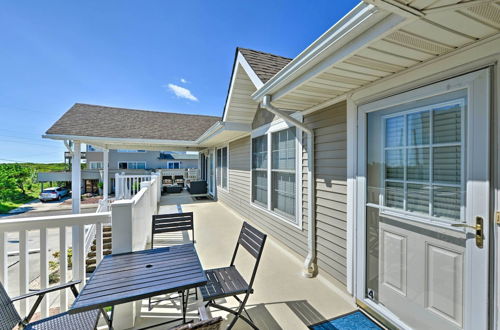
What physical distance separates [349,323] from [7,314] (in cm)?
286

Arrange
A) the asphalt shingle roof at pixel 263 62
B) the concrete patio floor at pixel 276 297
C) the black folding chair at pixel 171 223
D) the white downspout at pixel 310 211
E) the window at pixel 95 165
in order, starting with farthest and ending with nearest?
the window at pixel 95 165 → the asphalt shingle roof at pixel 263 62 → the white downspout at pixel 310 211 → the black folding chair at pixel 171 223 → the concrete patio floor at pixel 276 297

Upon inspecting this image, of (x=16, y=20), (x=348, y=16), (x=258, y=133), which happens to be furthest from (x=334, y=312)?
(x=16, y=20)

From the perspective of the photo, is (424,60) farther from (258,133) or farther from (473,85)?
(258,133)

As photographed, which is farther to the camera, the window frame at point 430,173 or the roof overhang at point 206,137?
the roof overhang at point 206,137

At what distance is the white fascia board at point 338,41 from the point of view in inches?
50.4

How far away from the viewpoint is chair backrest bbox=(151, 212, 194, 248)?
2.83 m

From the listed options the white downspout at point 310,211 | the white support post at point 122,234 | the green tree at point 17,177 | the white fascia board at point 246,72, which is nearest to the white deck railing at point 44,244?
the white support post at point 122,234

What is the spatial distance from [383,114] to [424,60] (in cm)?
58

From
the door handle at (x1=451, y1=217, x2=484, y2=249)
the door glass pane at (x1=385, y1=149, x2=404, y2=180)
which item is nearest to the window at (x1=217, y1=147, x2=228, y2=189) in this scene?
the door glass pane at (x1=385, y1=149, x2=404, y2=180)

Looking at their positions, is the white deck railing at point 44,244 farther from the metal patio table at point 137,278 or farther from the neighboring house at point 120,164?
the neighboring house at point 120,164

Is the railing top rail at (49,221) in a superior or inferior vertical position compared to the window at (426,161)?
inferior

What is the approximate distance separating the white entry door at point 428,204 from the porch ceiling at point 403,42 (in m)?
0.28

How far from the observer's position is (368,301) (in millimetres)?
2301

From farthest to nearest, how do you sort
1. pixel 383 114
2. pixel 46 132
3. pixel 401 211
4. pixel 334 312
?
pixel 46 132, pixel 334 312, pixel 383 114, pixel 401 211
